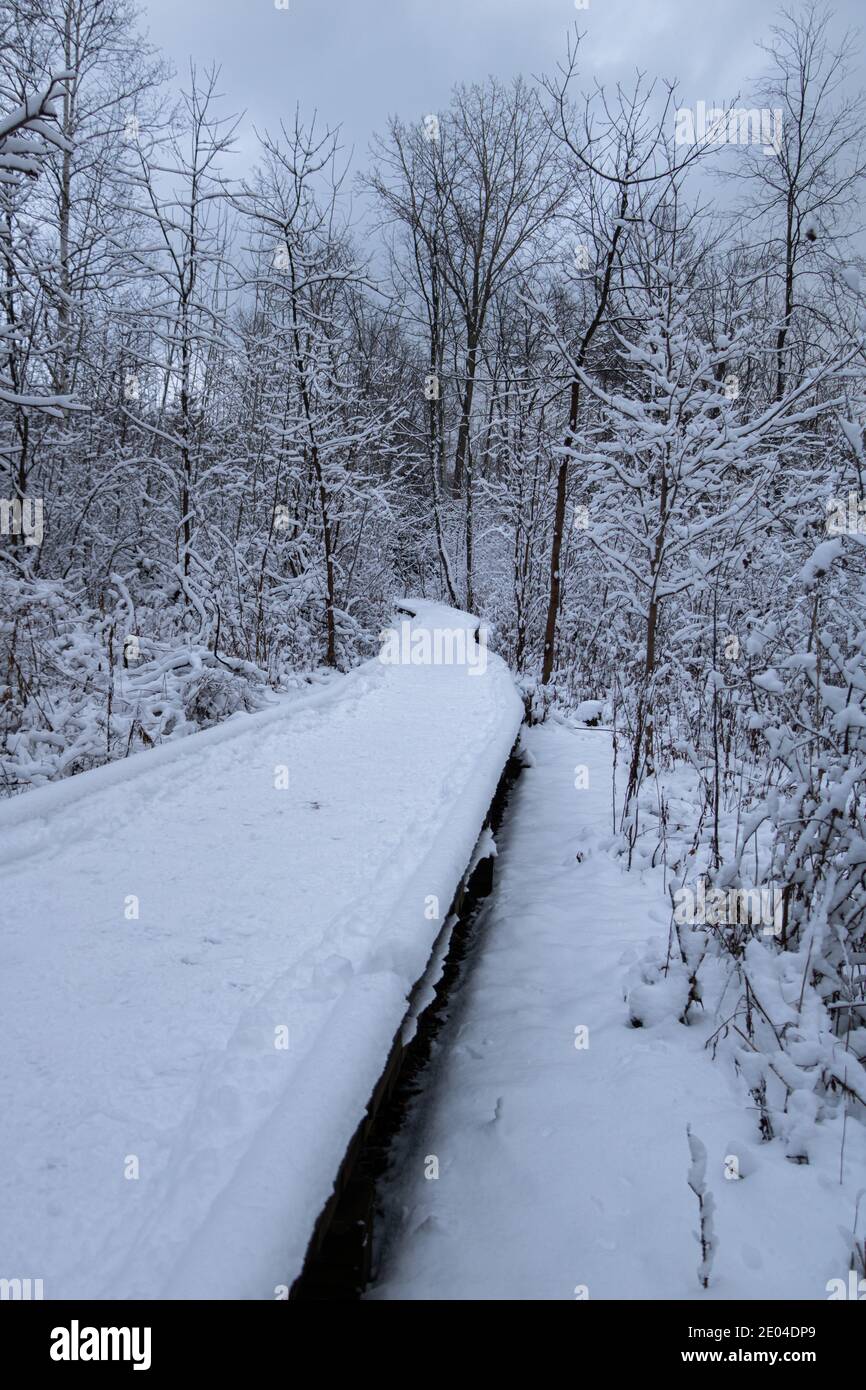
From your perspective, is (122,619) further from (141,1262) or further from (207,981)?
(141,1262)

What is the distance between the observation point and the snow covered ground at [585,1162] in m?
1.88

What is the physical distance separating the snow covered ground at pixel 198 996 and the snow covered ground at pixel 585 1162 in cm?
54

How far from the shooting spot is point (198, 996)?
2.40 metres

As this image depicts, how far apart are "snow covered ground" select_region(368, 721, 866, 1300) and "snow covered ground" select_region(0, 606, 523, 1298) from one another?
0.54m

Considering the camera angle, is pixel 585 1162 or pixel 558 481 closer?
pixel 585 1162

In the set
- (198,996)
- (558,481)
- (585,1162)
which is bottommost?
(585,1162)

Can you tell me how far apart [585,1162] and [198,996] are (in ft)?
4.14

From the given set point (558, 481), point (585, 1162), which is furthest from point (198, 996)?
point (558, 481)

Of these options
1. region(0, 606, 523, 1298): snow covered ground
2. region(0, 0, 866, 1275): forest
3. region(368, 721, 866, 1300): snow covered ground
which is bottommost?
region(368, 721, 866, 1300): snow covered ground

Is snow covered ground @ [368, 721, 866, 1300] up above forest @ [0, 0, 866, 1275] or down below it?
below

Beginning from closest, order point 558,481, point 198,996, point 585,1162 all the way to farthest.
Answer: point 585,1162 → point 198,996 → point 558,481

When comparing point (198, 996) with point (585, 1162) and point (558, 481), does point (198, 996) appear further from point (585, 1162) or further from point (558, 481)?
point (558, 481)

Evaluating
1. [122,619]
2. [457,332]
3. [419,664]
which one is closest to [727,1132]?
[122,619]

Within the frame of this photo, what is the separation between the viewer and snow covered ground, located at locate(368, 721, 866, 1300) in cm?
188
